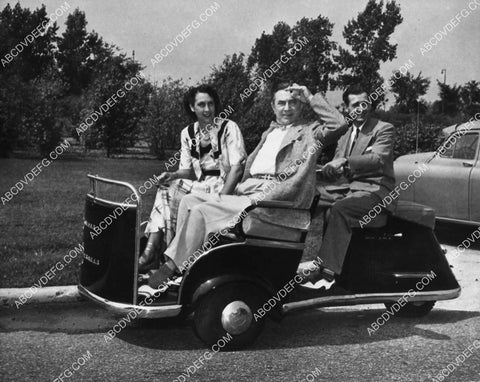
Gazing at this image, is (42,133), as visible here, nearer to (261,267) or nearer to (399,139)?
(399,139)

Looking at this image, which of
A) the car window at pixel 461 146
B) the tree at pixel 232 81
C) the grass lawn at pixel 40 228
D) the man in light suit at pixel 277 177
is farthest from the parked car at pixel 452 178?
the tree at pixel 232 81

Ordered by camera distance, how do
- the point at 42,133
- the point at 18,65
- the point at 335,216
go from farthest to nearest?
→ the point at 18,65, the point at 42,133, the point at 335,216


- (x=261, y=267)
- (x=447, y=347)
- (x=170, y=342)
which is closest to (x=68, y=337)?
(x=170, y=342)

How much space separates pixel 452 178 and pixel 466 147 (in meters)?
0.49

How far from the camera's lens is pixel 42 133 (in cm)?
3162

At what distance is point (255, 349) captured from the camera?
456 centimetres

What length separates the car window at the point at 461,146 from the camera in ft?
29.6

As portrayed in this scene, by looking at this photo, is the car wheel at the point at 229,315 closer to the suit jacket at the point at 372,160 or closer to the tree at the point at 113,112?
the suit jacket at the point at 372,160

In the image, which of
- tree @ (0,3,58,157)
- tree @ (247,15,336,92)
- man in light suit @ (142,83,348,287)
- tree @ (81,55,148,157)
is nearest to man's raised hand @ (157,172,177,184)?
man in light suit @ (142,83,348,287)

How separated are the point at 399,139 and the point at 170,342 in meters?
22.2

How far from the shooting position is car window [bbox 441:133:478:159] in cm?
901

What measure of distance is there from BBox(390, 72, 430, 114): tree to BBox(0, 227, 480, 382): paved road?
5658cm

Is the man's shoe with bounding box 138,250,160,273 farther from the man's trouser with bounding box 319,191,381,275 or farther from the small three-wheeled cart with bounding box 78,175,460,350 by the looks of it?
the man's trouser with bounding box 319,191,381,275

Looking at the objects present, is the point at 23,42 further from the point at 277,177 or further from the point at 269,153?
the point at 277,177
